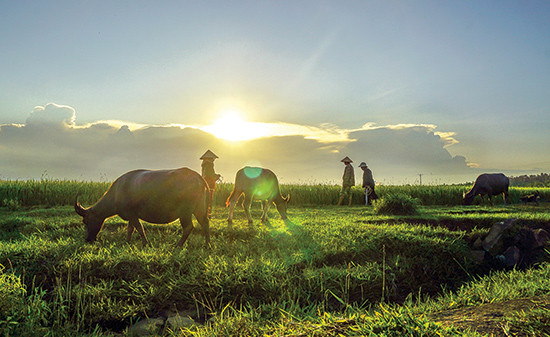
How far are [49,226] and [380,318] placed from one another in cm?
969

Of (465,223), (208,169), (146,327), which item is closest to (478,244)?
(465,223)

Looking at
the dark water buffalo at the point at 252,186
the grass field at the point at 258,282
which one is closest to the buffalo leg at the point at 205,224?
the grass field at the point at 258,282

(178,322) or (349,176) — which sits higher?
(349,176)

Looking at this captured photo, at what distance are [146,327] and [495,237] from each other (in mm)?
8408

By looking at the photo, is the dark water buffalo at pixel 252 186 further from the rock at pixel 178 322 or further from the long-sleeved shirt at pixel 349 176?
the long-sleeved shirt at pixel 349 176

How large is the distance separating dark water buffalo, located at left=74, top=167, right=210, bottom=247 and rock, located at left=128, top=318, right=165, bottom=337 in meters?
2.53

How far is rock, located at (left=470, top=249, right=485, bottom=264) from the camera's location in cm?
854

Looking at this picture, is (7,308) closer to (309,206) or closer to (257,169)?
(257,169)

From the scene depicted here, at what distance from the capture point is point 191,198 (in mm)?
7449

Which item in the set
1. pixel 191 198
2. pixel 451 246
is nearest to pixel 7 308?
pixel 191 198

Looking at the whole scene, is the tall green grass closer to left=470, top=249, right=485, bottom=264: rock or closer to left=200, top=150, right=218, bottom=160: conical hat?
left=470, top=249, right=485, bottom=264: rock

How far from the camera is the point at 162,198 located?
7.34 metres

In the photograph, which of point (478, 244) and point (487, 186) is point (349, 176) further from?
point (478, 244)

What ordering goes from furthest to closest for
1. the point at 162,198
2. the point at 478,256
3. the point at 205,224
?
the point at 478,256 < the point at 205,224 < the point at 162,198
